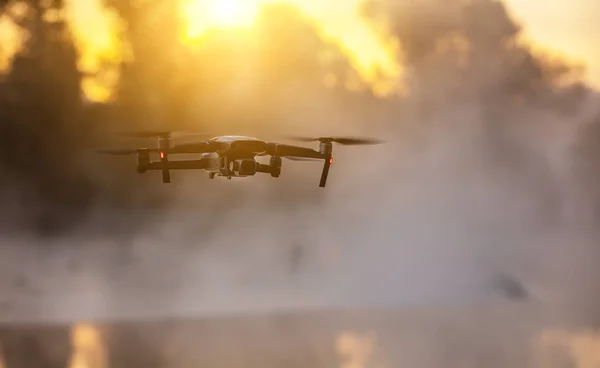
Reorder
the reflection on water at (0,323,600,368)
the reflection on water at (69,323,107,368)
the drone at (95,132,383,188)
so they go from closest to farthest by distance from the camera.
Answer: the drone at (95,132,383,188) → the reflection on water at (69,323,107,368) → the reflection on water at (0,323,600,368)

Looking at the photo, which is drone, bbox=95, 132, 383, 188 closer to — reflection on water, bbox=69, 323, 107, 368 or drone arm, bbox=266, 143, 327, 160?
drone arm, bbox=266, 143, 327, 160

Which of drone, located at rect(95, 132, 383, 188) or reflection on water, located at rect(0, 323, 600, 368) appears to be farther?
reflection on water, located at rect(0, 323, 600, 368)

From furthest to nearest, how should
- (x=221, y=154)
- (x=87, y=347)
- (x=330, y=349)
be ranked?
(x=330, y=349) → (x=87, y=347) → (x=221, y=154)

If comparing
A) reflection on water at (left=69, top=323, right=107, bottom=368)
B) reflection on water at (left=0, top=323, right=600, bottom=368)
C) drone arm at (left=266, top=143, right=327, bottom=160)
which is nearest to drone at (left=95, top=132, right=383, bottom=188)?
drone arm at (left=266, top=143, right=327, bottom=160)

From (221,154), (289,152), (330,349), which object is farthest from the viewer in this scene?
(330,349)

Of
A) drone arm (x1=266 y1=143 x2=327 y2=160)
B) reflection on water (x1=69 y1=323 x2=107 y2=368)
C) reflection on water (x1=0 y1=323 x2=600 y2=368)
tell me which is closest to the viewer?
drone arm (x1=266 y1=143 x2=327 y2=160)

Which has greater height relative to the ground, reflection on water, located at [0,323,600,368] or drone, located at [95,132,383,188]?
drone, located at [95,132,383,188]

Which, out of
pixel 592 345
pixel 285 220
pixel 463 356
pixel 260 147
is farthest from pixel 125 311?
pixel 260 147

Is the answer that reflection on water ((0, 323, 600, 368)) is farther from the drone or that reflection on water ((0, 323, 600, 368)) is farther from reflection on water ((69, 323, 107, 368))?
the drone

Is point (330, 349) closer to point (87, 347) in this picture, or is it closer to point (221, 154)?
point (87, 347)

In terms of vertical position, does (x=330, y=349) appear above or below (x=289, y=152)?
below

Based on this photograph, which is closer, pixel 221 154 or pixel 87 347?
pixel 221 154

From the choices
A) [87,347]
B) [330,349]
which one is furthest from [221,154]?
[87,347]
